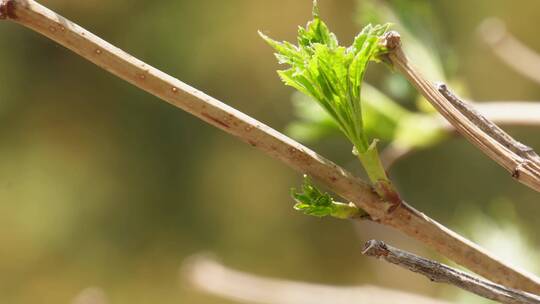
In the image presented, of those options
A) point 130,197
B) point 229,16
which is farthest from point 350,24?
point 130,197

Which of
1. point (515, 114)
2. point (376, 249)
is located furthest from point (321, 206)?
point (515, 114)

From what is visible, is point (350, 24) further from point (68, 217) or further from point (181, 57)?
point (68, 217)

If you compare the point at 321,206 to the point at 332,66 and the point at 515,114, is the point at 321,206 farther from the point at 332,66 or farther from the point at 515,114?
the point at 515,114

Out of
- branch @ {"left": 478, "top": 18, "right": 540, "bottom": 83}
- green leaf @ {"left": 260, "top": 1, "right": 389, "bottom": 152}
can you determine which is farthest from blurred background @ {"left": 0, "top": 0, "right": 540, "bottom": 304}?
green leaf @ {"left": 260, "top": 1, "right": 389, "bottom": 152}

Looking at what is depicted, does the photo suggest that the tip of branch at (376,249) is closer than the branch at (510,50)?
Yes

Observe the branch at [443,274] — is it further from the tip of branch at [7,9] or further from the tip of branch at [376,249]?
the tip of branch at [7,9]

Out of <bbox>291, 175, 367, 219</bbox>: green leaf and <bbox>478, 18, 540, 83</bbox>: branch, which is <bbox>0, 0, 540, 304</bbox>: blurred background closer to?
<bbox>478, 18, 540, 83</bbox>: branch

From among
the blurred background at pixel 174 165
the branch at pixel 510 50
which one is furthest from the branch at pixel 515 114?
the blurred background at pixel 174 165

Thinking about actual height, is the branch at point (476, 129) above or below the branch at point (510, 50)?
below
